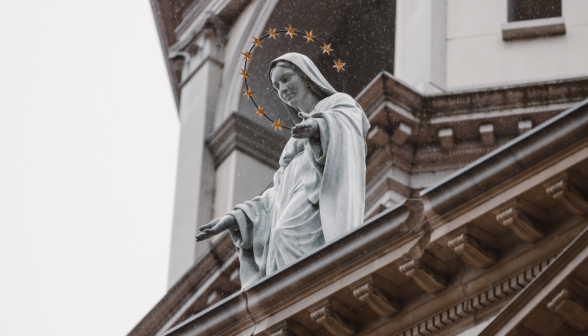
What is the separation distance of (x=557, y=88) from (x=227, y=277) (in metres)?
4.90

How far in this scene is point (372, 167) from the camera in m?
19.0

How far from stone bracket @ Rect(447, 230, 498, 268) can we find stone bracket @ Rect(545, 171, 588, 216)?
0.67 m

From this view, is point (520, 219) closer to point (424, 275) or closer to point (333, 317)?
point (424, 275)

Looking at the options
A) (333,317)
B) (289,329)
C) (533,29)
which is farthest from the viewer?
(533,29)

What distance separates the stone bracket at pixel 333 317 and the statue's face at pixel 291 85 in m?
2.59

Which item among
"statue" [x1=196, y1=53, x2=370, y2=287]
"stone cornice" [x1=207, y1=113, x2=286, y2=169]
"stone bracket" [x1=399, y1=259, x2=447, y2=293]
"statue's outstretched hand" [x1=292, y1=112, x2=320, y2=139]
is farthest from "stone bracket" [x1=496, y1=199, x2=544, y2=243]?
"stone cornice" [x1=207, y1=113, x2=286, y2=169]

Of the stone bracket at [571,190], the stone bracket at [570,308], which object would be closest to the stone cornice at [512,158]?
the stone bracket at [571,190]

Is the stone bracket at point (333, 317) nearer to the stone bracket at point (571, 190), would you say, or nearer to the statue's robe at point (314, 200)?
the statue's robe at point (314, 200)

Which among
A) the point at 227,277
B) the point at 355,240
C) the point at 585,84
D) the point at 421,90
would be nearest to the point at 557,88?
the point at 585,84

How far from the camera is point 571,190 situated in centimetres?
1074

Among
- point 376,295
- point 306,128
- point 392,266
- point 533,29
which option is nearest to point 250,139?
point 533,29

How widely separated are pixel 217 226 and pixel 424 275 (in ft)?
8.85

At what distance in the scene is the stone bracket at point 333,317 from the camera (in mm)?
11758

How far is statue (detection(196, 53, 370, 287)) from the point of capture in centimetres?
1292
